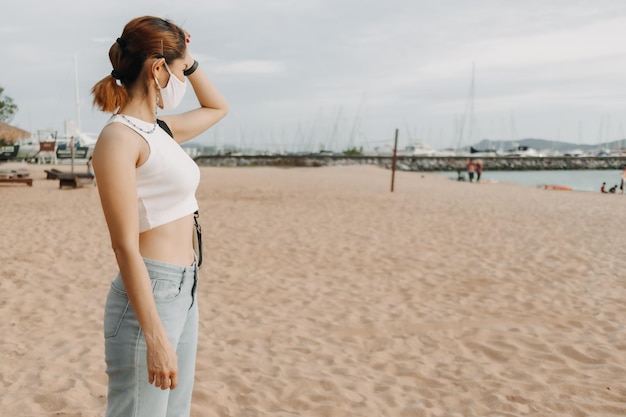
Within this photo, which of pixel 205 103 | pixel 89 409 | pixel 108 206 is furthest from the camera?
pixel 89 409

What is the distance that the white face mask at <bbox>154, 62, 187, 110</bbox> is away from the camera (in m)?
1.75

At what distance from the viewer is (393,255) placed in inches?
360

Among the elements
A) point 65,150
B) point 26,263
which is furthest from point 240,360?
point 65,150

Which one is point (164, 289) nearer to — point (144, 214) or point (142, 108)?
point (144, 214)

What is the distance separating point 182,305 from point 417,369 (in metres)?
3.10

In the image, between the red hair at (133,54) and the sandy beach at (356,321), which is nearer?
the red hair at (133,54)

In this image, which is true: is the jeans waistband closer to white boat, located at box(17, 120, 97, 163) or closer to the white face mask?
the white face mask

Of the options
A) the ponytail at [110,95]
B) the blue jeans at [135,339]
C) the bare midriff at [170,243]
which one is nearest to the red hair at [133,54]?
the ponytail at [110,95]

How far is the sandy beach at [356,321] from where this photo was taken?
3.89 m

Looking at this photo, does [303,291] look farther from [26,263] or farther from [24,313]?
[26,263]

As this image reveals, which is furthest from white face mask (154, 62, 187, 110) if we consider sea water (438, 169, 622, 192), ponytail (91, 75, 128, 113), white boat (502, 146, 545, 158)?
white boat (502, 146, 545, 158)

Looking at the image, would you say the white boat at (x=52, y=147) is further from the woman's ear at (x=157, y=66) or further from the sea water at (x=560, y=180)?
the woman's ear at (x=157, y=66)

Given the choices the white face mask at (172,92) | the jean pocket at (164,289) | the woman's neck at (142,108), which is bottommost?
the jean pocket at (164,289)

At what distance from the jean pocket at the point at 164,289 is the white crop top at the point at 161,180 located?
162mm
